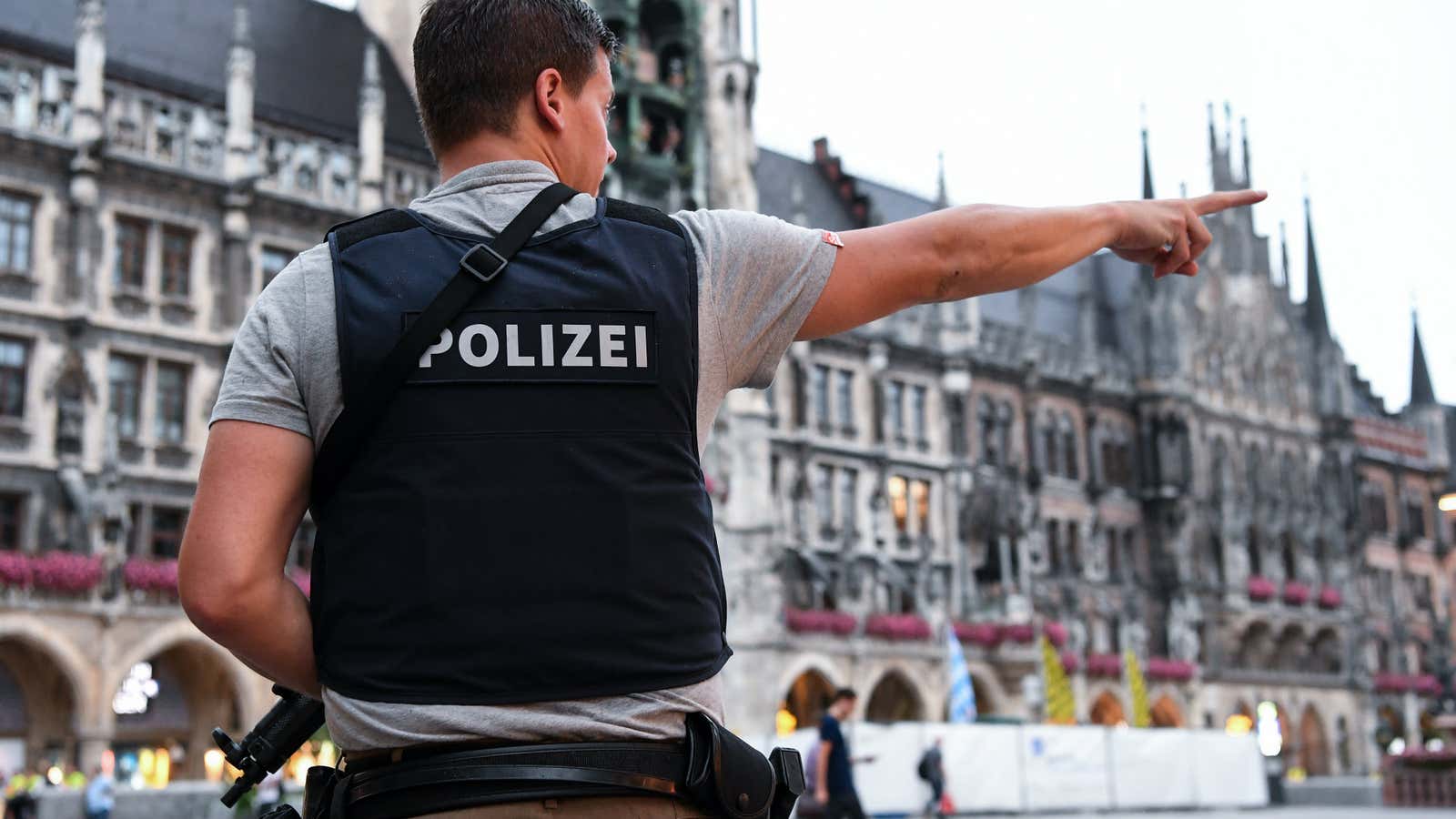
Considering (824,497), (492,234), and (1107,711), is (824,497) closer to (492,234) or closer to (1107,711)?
(1107,711)

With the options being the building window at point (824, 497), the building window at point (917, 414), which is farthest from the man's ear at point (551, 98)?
the building window at point (917, 414)

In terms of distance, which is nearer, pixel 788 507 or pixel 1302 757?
pixel 788 507

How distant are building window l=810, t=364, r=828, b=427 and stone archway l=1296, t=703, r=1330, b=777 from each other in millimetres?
21473

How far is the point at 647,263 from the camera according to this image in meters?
2.09

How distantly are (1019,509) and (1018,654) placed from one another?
4.59 metres

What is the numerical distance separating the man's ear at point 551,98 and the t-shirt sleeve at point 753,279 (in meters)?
0.21

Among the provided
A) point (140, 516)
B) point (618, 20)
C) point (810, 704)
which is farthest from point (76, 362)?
point (810, 704)

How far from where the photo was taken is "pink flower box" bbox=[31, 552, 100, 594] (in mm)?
26578

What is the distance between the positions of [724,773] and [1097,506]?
158 feet

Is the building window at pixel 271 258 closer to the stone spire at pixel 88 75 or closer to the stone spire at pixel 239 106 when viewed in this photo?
the stone spire at pixel 239 106

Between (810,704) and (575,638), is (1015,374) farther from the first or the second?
(575,638)

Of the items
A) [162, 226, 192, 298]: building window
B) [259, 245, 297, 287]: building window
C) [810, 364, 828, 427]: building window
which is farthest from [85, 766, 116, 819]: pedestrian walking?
[810, 364, 828, 427]: building window

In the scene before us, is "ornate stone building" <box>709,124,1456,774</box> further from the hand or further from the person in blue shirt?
the hand

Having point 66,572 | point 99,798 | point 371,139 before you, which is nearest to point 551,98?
point 99,798
